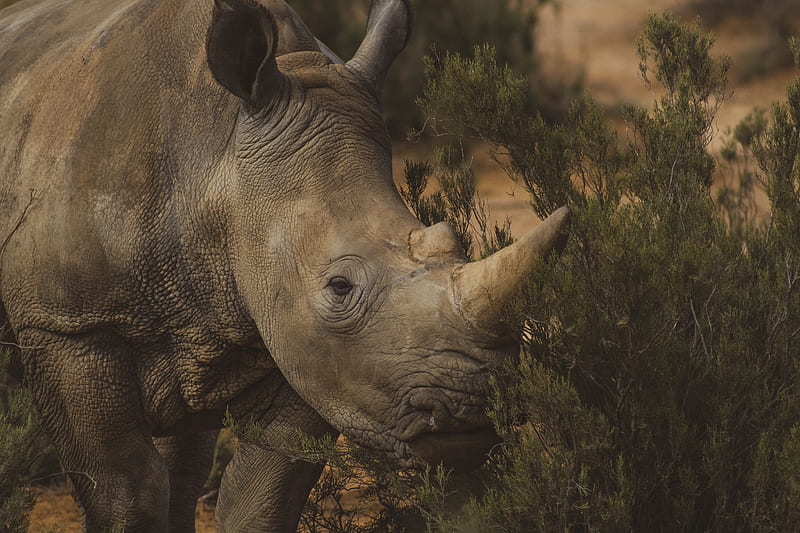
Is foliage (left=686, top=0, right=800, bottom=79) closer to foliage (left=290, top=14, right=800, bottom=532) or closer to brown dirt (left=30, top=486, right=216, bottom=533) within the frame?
brown dirt (left=30, top=486, right=216, bottom=533)

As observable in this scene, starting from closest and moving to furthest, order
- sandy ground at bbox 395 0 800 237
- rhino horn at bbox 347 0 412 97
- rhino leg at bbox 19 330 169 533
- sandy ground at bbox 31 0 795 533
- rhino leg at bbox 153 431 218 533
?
rhino leg at bbox 19 330 169 533 < rhino horn at bbox 347 0 412 97 < rhino leg at bbox 153 431 218 533 < sandy ground at bbox 31 0 795 533 < sandy ground at bbox 395 0 800 237

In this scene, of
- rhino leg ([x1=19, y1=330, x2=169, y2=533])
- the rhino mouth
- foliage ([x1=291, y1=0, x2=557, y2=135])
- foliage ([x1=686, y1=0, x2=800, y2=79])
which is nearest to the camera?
the rhino mouth

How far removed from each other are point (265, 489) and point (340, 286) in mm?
1282

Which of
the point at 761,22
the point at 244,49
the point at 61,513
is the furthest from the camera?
the point at 761,22

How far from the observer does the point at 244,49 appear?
4574mm

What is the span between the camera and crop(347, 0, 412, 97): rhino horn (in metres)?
5.04

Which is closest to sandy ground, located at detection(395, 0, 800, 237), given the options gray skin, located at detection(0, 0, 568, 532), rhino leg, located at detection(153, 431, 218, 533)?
rhino leg, located at detection(153, 431, 218, 533)

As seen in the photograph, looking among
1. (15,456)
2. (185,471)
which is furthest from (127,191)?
(185,471)

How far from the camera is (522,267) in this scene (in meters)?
3.98

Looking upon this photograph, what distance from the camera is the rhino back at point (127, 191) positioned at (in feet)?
15.5

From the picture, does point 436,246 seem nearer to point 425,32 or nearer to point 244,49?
point 244,49

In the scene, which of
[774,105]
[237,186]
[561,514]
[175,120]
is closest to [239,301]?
[237,186]

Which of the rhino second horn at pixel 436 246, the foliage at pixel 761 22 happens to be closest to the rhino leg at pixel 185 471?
the rhino second horn at pixel 436 246

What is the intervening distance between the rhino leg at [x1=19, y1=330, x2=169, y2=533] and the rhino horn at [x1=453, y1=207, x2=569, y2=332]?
156 centimetres
